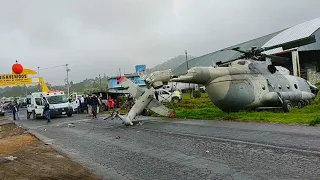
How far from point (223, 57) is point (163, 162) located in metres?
47.4

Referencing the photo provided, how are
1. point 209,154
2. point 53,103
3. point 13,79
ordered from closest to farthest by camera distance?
point 209,154
point 53,103
point 13,79

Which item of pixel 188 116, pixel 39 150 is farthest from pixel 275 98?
pixel 39 150

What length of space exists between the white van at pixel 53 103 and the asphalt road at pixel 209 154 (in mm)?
18760

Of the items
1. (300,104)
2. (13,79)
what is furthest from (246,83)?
(13,79)

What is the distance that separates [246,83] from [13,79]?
3125cm

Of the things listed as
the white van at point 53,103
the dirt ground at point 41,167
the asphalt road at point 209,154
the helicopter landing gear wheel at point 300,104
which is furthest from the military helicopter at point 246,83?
the white van at point 53,103

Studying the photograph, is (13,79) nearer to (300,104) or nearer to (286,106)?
(300,104)

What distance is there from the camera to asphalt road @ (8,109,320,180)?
659 cm

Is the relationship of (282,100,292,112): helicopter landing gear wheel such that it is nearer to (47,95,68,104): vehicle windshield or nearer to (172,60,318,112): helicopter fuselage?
(172,60,318,112): helicopter fuselage

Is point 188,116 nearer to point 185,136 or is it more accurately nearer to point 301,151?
point 185,136

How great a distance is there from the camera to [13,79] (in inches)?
1588

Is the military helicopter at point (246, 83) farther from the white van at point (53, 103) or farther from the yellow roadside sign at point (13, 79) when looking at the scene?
the yellow roadside sign at point (13, 79)

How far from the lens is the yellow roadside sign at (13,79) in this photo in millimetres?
40125

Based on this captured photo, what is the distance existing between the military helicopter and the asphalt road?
4.81 meters
